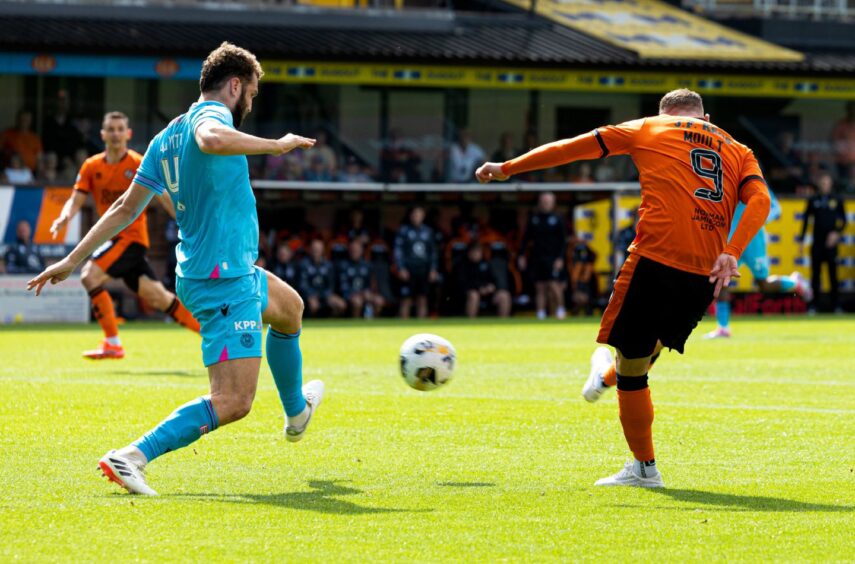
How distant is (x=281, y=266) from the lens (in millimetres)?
25172

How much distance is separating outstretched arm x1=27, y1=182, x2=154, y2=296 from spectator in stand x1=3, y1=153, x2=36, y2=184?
18.4 metres

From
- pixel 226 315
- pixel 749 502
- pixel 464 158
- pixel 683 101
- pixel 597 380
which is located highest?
pixel 683 101

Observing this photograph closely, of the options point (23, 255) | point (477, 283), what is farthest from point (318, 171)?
point (23, 255)

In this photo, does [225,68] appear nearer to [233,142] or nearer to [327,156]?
[233,142]

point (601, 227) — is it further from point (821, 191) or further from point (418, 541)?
point (418, 541)

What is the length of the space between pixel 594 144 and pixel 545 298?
1948 cm

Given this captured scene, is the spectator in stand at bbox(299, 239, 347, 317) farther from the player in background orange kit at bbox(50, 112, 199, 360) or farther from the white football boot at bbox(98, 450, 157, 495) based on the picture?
the white football boot at bbox(98, 450, 157, 495)

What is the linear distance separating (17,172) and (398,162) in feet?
22.5

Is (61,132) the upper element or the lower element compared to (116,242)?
upper

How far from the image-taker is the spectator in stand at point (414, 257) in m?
25.9

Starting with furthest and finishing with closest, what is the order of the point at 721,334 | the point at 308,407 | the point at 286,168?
the point at 286,168, the point at 721,334, the point at 308,407

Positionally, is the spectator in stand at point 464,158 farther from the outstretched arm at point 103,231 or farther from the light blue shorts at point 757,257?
the outstretched arm at point 103,231

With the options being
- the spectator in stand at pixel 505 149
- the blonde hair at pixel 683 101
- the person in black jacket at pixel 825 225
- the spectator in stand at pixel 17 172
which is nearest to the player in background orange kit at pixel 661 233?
the blonde hair at pixel 683 101

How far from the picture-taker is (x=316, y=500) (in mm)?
6727
